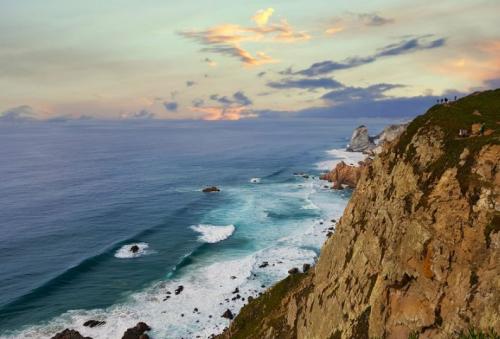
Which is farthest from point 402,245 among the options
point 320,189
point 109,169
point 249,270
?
point 109,169

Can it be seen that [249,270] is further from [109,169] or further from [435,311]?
[109,169]

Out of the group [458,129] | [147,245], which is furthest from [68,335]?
[458,129]

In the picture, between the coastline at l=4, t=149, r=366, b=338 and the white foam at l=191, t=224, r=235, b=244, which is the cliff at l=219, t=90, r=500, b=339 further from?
the white foam at l=191, t=224, r=235, b=244

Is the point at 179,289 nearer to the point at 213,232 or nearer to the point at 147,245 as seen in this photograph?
the point at 147,245

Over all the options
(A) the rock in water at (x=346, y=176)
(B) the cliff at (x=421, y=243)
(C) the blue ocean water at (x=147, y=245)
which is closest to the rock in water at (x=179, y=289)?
(C) the blue ocean water at (x=147, y=245)

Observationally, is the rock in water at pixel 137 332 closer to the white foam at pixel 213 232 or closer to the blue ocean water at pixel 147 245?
the blue ocean water at pixel 147 245

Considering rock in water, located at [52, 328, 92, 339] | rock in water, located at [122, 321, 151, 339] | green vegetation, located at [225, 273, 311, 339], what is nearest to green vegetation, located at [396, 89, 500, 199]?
green vegetation, located at [225, 273, 311, 339]
